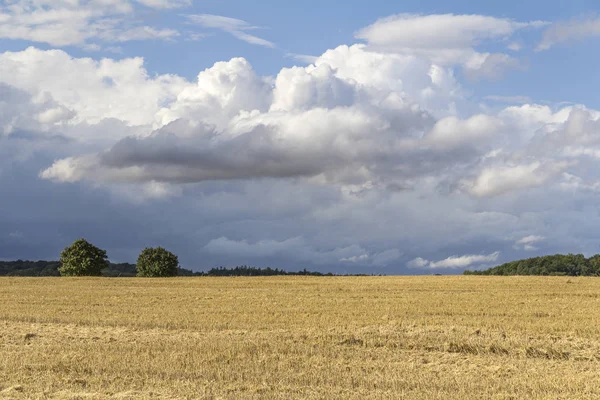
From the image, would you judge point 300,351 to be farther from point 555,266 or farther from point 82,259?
point 555,266

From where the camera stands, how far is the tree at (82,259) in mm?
88938

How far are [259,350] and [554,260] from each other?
101597mm

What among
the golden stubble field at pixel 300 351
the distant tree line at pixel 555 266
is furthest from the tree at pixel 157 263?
the golden stubble field at pixel 300 351

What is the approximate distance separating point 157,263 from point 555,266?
208 ft

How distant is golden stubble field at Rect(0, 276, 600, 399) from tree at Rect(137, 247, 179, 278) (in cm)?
5654

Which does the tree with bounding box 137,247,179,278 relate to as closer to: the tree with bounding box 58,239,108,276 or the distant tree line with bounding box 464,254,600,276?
the tree with bounding box 58,239,108,276

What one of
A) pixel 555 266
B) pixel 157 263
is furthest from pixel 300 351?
pixel 555 266

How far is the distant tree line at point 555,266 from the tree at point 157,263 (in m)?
44.5

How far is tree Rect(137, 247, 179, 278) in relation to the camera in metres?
91.9

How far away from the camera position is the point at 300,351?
1855 cm

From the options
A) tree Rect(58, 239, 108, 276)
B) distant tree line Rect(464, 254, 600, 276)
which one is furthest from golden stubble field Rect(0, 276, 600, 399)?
distant tree line Rect(464, 254, 600, 276)

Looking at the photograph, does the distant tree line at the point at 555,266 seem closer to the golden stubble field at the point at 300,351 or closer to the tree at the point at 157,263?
the tree at the point at 157,263

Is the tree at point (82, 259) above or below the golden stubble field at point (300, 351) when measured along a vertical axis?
above

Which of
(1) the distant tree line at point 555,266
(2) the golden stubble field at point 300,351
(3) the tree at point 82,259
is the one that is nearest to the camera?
(2) the golden stubble field at point 300,351
